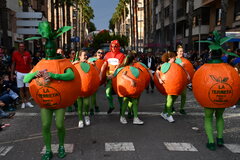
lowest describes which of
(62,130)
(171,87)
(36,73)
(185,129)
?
(185,129)

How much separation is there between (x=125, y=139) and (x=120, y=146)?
460mm

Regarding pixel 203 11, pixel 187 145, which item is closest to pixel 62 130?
pixel 187 145

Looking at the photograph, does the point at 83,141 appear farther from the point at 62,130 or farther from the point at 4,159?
the point at 4,159

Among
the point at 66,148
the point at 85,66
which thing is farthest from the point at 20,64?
the point at 66,148

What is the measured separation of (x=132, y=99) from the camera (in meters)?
6.75

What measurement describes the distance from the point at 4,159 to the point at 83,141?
1.56 meters

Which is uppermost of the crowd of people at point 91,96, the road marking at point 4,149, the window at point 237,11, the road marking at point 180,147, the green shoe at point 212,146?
the window at point 237,11

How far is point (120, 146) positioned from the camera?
524 cm

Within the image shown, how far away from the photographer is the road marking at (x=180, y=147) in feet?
16.7

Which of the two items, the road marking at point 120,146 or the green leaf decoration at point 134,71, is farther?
the green leaf decoration at point 134,71

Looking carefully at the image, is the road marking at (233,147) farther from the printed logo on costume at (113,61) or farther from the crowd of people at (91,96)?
the printed logo on costume at (113,61)

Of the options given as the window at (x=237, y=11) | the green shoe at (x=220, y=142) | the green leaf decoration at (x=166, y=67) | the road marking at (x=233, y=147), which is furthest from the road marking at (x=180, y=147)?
the window at (x=237, y=11)

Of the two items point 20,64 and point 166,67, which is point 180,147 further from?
point 20,64

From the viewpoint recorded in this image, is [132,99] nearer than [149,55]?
Yes
